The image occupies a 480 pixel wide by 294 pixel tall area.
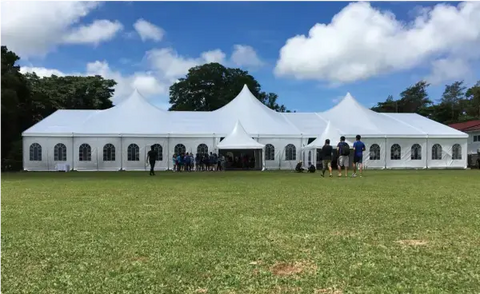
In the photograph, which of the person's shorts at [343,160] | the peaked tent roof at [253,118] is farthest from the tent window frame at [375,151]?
the person's shorts at [343,160]

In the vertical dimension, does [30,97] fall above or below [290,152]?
above

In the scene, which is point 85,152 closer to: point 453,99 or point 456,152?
point 456,152

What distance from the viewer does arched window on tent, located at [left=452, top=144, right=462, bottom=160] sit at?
26.0 metres

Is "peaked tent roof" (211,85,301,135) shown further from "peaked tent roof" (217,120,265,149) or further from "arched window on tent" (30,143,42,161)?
"arched window on tent" (30,143,42,161)

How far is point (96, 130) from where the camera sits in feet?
76.6

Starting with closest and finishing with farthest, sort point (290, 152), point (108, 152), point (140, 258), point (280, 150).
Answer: point (140, 258)
point (108, 152)
point (280, 150)
point (290, 152)

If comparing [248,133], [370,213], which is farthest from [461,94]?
[370,213]

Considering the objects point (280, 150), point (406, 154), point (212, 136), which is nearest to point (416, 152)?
point (406, 154)

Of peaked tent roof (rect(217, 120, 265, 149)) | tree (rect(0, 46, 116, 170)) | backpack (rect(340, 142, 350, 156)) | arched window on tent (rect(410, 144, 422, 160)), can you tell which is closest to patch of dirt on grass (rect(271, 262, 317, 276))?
backpack (rect(340, 142, 350, 156))

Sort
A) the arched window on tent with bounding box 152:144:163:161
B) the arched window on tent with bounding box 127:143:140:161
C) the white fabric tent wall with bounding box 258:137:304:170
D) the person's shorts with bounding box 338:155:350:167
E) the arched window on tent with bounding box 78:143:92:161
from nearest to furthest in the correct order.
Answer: the person's shorts with bounding box 338:155:350:167 → the arched window on tent with bounding box 78:143:92:161 → the arched window on tent with bounding box 127:143:140:161 → the arched window on tent with bounding box 152:144:163:161 → the white fabric tent wall with bounding box 258:137:304:170

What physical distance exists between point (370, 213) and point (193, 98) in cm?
5372

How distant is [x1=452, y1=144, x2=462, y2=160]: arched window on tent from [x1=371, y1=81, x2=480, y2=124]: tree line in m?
23.5

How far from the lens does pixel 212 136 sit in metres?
23.9

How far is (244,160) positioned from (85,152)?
9.61m
